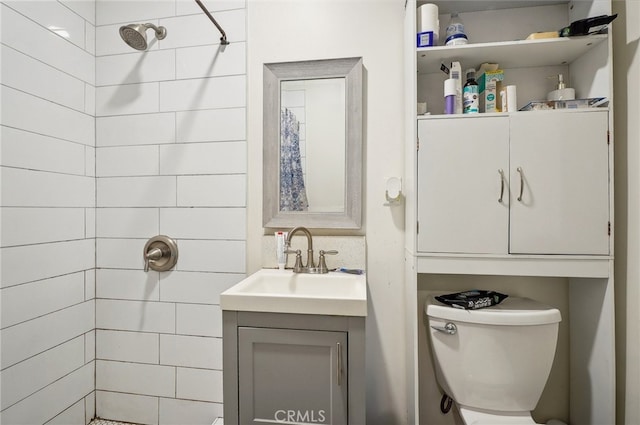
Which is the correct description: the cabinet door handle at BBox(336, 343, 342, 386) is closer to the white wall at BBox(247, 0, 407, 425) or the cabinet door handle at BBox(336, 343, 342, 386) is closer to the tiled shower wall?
the white wall at BBox(247, 0, 407, 425)

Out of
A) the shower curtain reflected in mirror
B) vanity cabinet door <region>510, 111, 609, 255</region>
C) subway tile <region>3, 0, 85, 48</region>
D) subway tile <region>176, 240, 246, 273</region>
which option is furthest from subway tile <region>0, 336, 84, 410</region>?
vanity cabinet door <region>510, 111, 609, 255</region>

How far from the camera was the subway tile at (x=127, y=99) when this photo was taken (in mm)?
1533

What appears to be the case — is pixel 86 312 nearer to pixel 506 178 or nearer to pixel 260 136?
pixel 260 136

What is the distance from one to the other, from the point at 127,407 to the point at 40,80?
5.17 feet

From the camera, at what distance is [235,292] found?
1.07 meters

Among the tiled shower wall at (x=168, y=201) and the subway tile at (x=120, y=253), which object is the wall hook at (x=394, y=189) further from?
the subway tile at (x=120, y=253)

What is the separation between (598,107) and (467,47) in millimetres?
498

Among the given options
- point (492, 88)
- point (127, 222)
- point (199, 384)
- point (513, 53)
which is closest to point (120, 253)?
point (127, 222)

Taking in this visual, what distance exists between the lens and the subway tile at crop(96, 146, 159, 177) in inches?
60.4

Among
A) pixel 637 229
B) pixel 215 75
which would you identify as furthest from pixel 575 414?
pixel 215 75

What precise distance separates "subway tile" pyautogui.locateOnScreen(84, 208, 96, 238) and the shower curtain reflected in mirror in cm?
98

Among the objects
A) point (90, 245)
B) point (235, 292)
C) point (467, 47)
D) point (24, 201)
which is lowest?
point (235, 292)

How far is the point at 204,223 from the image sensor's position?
58.7 inches

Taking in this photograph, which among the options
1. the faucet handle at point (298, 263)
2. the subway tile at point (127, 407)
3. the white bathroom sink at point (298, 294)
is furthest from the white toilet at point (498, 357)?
the subway tile at point (127, 407)
